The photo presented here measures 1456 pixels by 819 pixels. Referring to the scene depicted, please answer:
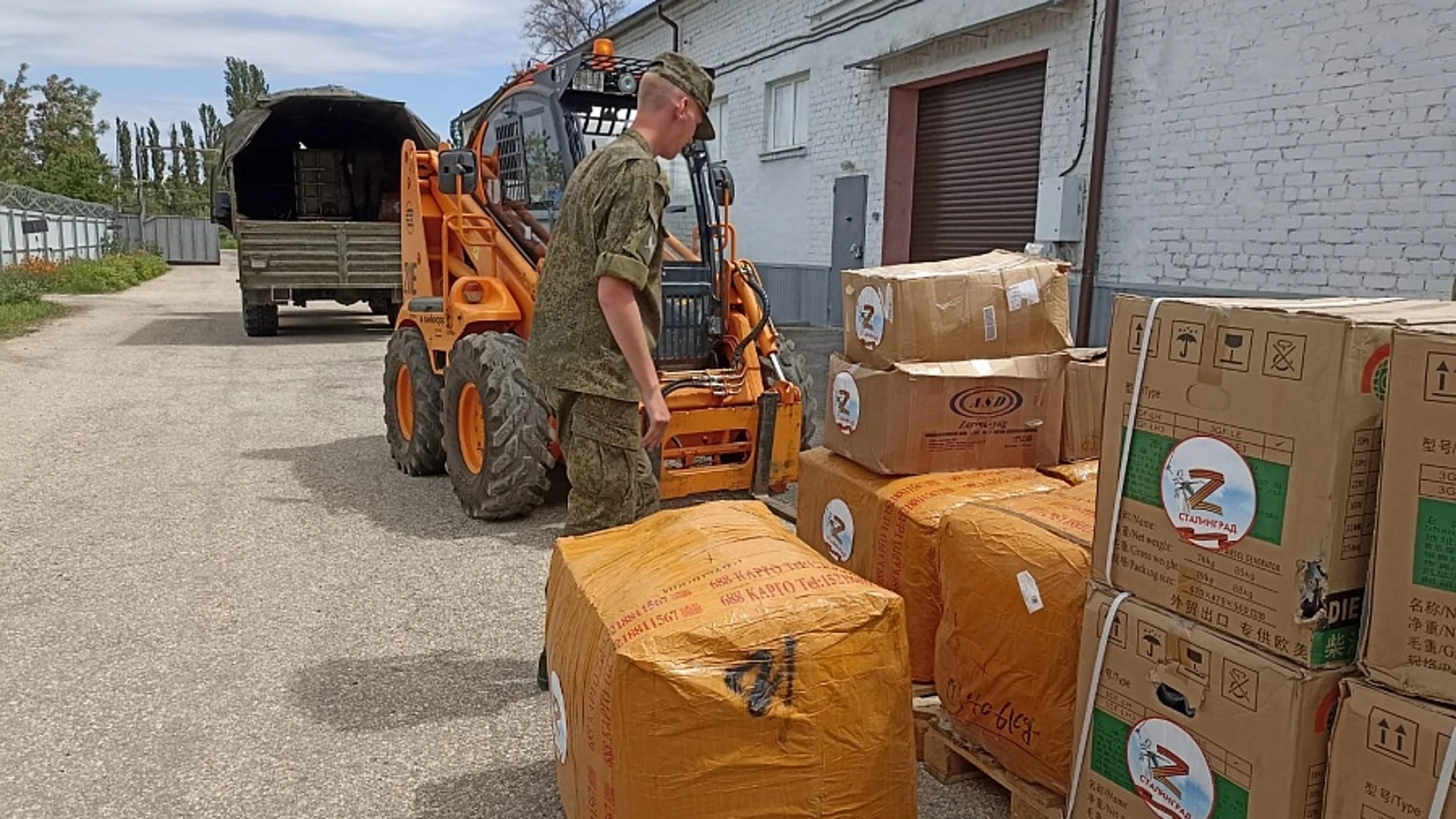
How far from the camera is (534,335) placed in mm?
3480

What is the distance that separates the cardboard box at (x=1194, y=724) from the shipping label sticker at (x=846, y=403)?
1293mm

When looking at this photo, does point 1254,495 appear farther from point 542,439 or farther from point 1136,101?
point 1136,101

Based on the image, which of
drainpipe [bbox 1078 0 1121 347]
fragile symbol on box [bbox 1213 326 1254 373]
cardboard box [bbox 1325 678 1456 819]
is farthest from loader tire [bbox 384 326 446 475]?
drainpipe [bbox 1078 0 1121 347]

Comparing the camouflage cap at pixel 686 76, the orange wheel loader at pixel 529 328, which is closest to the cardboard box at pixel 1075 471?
the camouflage cap at pixel 686 76

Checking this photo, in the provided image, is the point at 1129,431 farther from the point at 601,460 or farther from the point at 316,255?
the point at 316,255

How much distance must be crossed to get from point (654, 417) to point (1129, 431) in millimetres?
1444

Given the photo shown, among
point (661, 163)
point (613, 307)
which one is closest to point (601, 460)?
point (613, 307)

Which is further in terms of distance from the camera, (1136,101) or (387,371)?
(1136,101)

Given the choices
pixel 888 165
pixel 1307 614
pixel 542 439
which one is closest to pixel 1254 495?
pixel 1307 614

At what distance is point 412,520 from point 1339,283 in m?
6.40

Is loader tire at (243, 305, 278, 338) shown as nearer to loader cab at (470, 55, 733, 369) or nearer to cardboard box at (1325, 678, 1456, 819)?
loader cab at (470, 55, 733, 369)

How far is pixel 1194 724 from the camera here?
2.13 m

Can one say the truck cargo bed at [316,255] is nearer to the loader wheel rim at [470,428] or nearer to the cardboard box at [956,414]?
the loader wheel rim at [470,428]

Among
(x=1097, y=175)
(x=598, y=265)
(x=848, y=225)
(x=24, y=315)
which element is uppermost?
(x=1097, y=175)
